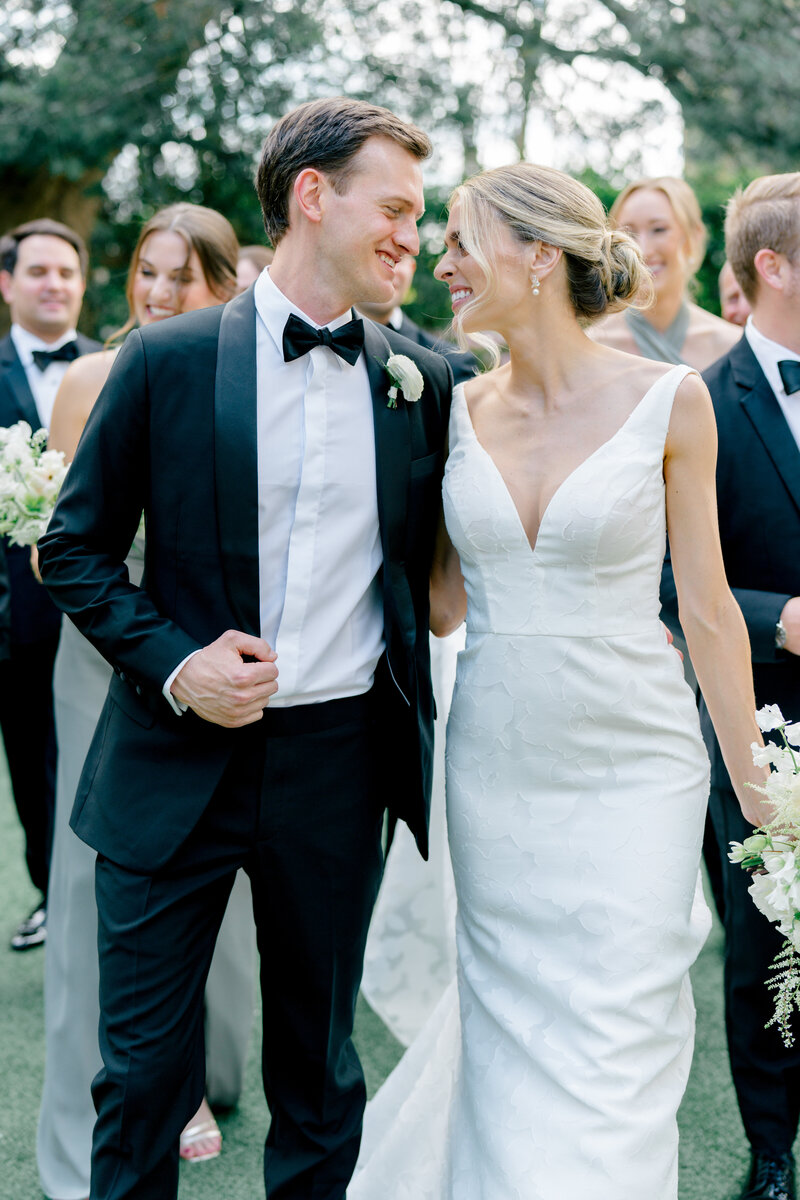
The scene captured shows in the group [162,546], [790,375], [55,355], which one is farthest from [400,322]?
[162,546]

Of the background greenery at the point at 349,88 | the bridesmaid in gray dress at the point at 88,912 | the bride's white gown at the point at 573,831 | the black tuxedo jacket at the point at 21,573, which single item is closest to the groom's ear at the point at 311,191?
the bride's white gown at the point at 573,831

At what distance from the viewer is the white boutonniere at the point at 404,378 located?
252 centimetres

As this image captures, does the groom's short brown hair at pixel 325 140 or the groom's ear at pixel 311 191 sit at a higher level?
the groom's short brown hair at pixel 325 140

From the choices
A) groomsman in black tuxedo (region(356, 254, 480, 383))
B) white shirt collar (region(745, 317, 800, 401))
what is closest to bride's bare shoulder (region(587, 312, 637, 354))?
groomsman in black tuxedo (region(356, 254, 480, 383))

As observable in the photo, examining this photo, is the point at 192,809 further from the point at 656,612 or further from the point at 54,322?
the point at 54,322

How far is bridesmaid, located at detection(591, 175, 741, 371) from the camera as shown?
4.88 metres

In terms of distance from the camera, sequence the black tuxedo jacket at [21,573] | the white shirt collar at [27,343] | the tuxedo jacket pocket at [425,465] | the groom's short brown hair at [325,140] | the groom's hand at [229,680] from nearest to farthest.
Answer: the groom's hand at [229,680] → the groom's short brown hair at [325,140] → the tuxedo jacket pocket at [425,465] → the black tuxedo jacket at [21,573] → the white shirt collar at [27,343]

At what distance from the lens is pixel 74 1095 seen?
3.03 m

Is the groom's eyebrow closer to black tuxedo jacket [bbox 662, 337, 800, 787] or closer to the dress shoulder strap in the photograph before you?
the dress shoulder strap

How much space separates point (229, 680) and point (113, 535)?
441mm

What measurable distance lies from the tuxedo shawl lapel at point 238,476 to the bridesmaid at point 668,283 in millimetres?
2792

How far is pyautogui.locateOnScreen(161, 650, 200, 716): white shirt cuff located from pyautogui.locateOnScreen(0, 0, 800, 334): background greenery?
7509mm

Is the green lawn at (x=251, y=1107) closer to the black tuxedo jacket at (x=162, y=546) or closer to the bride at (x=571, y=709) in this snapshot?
the bride at (x=571, y=709)

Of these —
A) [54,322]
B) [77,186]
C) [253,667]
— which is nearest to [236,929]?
[253,667]
